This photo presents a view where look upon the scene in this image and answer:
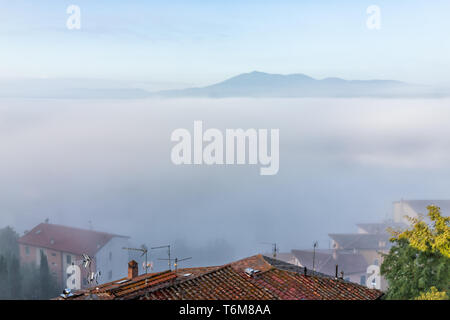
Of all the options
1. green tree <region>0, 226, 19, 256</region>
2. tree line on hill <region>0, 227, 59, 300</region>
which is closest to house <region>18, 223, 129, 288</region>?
tree line on hill <region>0, 227, 59, 300</region>

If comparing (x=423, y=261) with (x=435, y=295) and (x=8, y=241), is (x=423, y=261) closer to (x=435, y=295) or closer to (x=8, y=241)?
(x=435, y=295)

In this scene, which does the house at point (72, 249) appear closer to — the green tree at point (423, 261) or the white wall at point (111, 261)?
the white wall at point (111, 261)

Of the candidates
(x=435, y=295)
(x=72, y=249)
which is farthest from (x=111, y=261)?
(x=435, y=295)

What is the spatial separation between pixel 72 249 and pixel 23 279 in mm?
5062

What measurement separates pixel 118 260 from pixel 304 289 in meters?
22.1

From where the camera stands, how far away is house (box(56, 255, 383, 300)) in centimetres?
1086

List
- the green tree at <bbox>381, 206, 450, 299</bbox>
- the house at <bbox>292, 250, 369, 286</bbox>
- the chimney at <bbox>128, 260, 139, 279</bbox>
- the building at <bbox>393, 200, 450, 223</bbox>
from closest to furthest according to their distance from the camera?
1. the green tree at <bbox>381, 206, 450, 299</bbox>
2. the chimney at <bbox>128, 260, 139, 279</bbox>
3. the house at <bbox>292, 250, 369, 286</bbox>
4. the building at <bbox>393, 200, 450, 223</bbox>

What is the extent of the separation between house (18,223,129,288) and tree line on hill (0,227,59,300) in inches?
18.5

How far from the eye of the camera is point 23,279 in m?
35.4

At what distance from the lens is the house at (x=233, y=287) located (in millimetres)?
10859

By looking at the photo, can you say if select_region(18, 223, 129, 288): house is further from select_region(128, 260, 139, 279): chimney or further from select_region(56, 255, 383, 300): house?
select_region(56, 255, 383, 300): house

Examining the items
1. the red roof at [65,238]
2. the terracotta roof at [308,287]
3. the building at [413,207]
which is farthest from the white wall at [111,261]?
the terracotta roof at [308,287]
